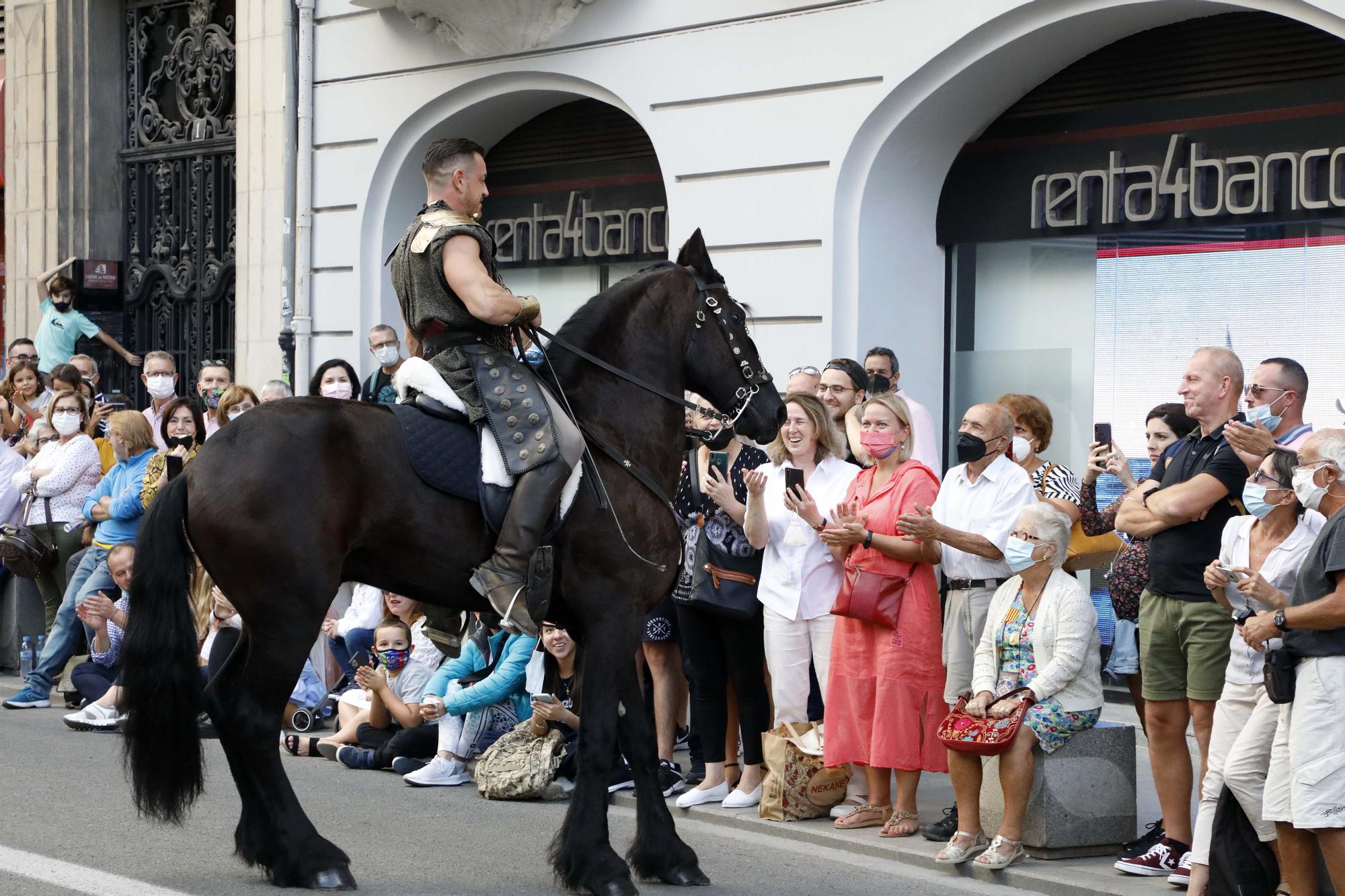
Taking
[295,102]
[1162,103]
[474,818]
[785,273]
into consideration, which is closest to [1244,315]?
[1162,103]

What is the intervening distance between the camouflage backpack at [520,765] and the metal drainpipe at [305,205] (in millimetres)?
7307

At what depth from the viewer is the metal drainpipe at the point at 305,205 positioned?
50.6 ft

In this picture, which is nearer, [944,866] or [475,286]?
[475,286]

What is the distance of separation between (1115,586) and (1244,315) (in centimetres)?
375

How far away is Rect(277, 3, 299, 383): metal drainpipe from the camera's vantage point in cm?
1559

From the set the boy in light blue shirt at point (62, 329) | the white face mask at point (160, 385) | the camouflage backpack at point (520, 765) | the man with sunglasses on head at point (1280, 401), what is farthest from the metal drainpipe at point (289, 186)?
the man with sunglasses on head at point (1280, 401)

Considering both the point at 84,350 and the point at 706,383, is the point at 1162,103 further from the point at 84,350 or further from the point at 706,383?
the point at 84,350

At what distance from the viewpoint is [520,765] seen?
8672 millimetres

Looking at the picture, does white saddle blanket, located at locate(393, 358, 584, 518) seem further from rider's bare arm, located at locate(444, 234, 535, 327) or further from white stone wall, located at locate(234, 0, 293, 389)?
white stone wall, located at locate(234, 0, 293, 389)

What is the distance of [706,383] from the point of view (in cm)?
725

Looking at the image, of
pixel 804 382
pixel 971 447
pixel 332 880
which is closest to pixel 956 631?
pixel 971 447

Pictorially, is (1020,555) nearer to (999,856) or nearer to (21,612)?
(999,856)

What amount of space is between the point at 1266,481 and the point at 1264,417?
0.73 m

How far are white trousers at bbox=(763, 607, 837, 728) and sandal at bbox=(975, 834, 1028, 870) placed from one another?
145cm
